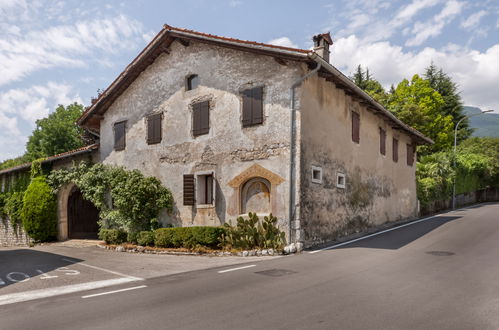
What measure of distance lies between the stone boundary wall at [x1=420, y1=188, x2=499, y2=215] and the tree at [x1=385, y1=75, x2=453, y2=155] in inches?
213

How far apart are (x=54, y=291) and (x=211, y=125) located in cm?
829

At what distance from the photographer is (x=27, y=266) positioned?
35.9ft

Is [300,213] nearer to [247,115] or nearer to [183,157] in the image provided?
[247,115]

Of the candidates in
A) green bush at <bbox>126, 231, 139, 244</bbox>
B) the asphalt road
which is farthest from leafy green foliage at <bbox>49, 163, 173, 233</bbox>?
the asphalt road

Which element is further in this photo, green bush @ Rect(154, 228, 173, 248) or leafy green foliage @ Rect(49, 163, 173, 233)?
leafy green foliage @ Rect(49, 163, 173, 233)

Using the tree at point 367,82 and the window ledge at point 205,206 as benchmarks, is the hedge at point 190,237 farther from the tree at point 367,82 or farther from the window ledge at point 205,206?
the tree at point 367,82

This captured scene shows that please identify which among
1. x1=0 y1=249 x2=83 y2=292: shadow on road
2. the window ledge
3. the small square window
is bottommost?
x1=0 y1=249 x2=83 y2=292: shadow on road

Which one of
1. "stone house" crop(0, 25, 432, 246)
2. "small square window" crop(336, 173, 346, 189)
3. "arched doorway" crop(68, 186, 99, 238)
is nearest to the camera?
"stone house" crop(0, 25, 432, 246)

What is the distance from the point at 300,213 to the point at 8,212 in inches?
691

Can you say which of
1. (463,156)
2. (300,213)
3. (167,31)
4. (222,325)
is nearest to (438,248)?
(300,213)

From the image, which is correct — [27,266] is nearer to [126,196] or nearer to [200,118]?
[126,196]

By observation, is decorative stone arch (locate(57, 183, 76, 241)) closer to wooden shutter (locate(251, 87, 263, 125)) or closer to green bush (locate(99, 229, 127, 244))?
green bush (locate(99, 229, 127, 244))

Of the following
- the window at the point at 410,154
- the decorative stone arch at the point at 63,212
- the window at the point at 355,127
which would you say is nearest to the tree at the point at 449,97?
the window at the point at 410,154

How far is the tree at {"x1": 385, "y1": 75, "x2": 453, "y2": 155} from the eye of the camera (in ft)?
111
